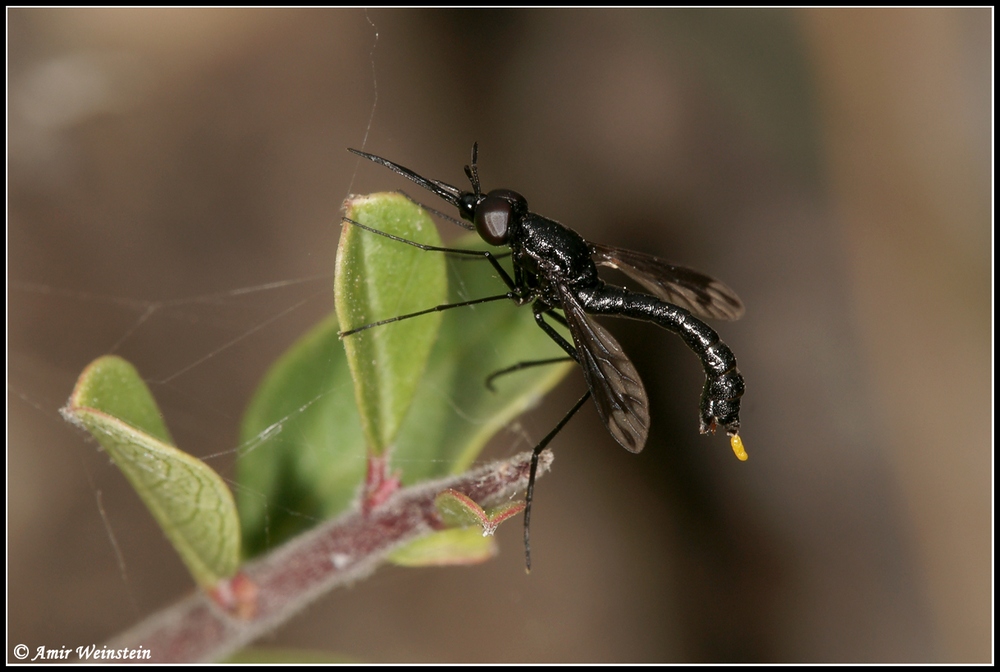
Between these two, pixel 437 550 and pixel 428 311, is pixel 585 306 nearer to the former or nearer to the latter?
pixel 428 311

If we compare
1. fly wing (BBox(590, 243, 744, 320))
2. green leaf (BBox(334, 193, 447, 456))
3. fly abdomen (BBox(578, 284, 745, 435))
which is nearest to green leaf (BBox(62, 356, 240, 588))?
green leaf (BBox(334, 193, 447, 456))

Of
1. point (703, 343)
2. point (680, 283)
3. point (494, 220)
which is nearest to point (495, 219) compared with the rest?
point (494, 220)

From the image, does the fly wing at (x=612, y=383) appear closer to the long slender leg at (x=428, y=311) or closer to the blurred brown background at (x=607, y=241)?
the long slender leg at (x=428, y=311)

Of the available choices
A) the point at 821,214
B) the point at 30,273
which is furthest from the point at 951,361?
the point at 30,273

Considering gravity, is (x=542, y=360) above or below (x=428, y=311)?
below

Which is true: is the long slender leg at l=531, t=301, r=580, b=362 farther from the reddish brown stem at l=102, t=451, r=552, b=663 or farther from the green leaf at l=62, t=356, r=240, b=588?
the green leaf at l=62, t=356, r=240, b=588

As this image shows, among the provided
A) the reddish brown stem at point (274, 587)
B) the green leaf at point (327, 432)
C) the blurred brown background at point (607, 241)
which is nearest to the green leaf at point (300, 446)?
the green leaf at point (327, 432)

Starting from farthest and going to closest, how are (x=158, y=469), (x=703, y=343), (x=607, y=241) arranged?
(x=607, y=241)
(x=703, y=343)
(x=158, y=469)
